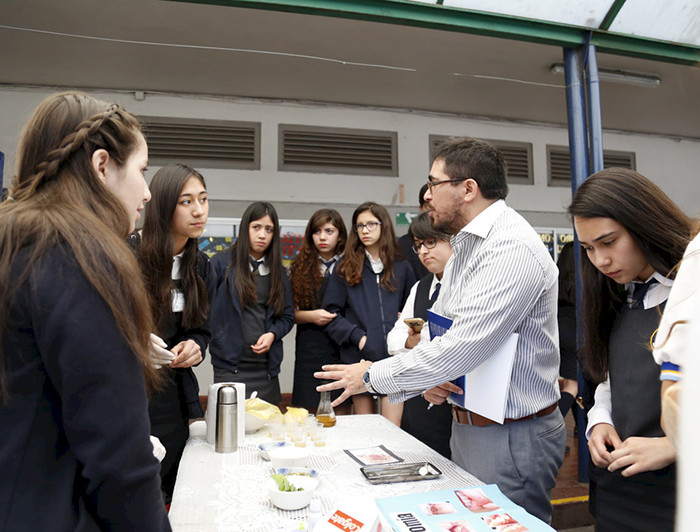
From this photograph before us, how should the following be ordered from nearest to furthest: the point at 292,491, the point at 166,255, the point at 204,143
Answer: the point at 292,491, the point at 166,255, the point at 204,143

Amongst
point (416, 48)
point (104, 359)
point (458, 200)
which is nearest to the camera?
point (104, 359)

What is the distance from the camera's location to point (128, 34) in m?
3.37

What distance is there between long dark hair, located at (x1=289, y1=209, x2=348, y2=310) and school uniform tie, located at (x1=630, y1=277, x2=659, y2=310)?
2206 millimetres

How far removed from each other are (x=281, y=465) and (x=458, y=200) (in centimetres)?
110

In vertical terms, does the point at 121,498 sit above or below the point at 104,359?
below

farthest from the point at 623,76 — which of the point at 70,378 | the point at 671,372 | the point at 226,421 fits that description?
the point at 70,378

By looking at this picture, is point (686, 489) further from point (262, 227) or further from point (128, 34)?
point (128, 34)

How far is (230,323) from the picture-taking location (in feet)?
9.27

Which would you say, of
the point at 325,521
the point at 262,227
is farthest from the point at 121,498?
the point at 262,227

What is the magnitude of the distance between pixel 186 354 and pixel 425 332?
0.93 metres

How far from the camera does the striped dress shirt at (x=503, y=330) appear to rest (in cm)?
145

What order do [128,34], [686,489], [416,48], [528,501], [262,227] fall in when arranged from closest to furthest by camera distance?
[686,489]
[528,501]
[262,227]
[128,34]
[416,48]

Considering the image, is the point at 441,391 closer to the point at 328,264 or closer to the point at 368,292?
the point at 368,292

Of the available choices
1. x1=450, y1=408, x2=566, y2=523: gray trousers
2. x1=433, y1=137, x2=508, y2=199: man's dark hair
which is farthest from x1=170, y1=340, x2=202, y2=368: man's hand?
x1=433, y1=137, x2=508, y2=199: man's dark hair
